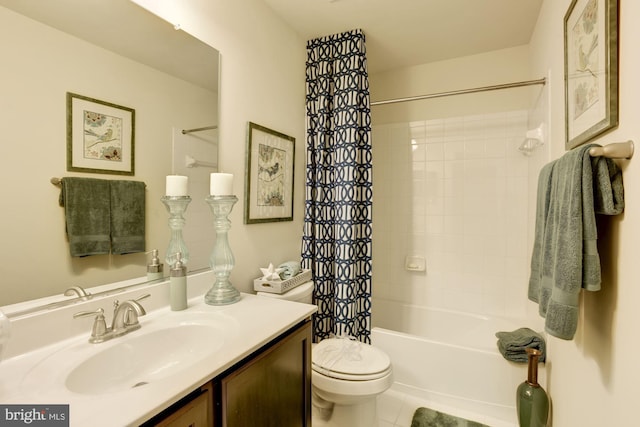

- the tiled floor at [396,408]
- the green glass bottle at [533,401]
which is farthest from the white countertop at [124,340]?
the green glass bottle at [533,401]

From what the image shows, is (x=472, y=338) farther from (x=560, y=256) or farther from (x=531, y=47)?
(x=531, y=47)

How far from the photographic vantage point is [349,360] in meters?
1.63

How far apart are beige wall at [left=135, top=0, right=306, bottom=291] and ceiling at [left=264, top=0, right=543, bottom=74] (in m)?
0.21

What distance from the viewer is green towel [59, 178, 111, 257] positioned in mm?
1017

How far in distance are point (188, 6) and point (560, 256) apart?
1.79m

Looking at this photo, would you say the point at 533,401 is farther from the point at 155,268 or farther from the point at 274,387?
the point at 155,268

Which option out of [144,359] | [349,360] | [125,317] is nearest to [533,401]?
[349,360]

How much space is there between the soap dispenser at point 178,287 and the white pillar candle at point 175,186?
0.30 m

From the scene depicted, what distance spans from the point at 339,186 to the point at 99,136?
139 centimetres

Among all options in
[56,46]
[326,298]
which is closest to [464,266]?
[326,298]

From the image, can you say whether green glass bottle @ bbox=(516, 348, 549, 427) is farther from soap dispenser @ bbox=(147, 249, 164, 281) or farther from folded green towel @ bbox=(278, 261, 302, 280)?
soap dispenser @ bbox=(147, 249, 164, 281)

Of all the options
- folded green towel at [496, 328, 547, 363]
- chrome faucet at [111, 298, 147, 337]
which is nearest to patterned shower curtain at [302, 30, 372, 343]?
folded green towel at [496, 328, 547, 363]

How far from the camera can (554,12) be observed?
5.25 feet

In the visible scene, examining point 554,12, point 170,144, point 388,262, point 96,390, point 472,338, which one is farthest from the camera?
point 388,262
